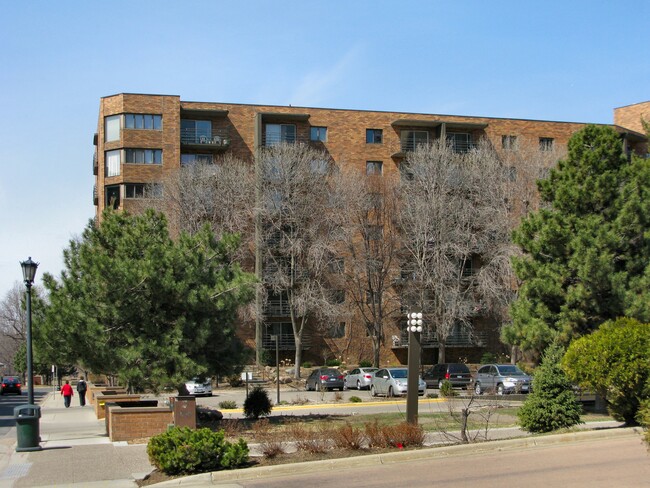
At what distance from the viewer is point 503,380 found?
34.8 meters

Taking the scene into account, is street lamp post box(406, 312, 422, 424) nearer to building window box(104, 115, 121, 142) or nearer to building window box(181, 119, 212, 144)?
building window box(181, 119, 212, 144)

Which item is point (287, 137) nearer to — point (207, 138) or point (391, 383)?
point (207, 138)

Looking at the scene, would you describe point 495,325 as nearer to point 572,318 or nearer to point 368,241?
point 368,241

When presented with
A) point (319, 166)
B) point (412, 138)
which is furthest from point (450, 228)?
point (412, 138)

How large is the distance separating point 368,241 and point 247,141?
42.5 feet

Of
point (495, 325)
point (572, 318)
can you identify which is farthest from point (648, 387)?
point (495, 325)

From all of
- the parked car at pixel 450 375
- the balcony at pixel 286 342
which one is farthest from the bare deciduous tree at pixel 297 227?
the parked car at pixel 450 375

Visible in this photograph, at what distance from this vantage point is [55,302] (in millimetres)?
20641

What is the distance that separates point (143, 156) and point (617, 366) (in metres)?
44.2

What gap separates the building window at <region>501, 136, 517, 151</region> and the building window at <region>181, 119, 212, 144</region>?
21.6 metres

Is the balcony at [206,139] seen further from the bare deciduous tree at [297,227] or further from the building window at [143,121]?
the bare deciduous tree at [297,227]

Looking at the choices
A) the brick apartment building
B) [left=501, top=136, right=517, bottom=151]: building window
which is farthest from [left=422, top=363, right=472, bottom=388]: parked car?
[left=501, top=136, right=517, bottom=151]: building window

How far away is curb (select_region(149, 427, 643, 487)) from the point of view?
12.6 m

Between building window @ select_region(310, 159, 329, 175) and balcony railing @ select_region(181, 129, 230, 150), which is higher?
balcony railing @ select_region(181, 129, 230, 150)
